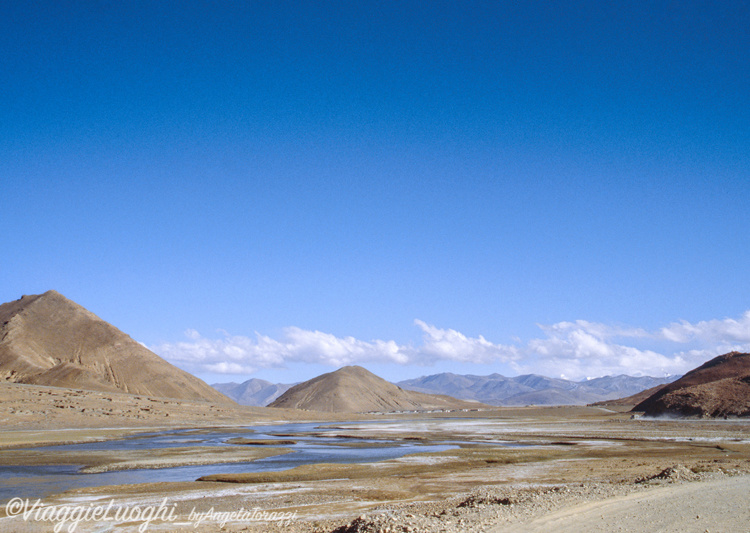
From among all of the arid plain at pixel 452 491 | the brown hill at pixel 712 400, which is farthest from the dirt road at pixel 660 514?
the brown hill at pixel 712 400

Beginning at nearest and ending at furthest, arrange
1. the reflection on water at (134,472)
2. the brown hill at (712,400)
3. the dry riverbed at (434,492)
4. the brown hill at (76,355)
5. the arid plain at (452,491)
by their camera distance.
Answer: the arid plain at (452,491)
the dry riverbed at (434,492)
the reflection on water at (134,472)
the brown hill at (712,400)
the brown hill at (76,355)

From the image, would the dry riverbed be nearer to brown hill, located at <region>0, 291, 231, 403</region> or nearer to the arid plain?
the arid plain

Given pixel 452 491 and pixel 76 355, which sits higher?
pixel 76 355

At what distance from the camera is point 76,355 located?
538 ft

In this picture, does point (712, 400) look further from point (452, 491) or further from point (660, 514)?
point (660, 514)

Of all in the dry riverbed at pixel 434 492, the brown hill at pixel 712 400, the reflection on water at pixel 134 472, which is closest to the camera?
the dry riverbed at pixel 434 492

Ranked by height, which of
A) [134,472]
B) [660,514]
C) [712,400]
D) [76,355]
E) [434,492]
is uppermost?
[76,355]

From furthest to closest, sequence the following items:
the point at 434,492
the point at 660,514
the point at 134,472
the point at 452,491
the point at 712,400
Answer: the point at 712,400 < the point at 134,472 < the point at 452,491 < the point at 434,492 < the point at 660,514

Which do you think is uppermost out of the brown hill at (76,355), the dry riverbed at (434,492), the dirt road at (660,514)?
the brown hill at (76,355)

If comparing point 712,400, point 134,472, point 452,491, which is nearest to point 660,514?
point 452,491

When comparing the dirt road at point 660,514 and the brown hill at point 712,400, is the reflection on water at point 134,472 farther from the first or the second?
the brown hill at point 712,400

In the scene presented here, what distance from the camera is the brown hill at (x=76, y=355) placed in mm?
141375

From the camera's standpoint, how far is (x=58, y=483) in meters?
30.0

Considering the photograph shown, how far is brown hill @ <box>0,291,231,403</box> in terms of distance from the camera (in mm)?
141375
